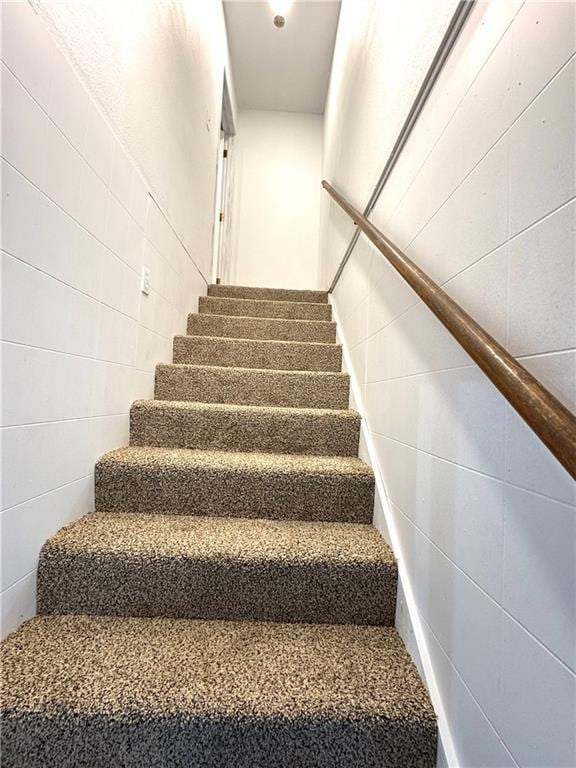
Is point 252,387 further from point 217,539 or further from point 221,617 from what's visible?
point 221,617

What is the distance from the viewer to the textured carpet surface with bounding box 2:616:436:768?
0.69m

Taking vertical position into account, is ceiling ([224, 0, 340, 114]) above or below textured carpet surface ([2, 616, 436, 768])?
above

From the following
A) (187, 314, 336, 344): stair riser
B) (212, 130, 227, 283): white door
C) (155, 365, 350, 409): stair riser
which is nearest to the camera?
(155, 365, 350, 409): stair riser

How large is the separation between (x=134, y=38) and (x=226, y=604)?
77.0 inches

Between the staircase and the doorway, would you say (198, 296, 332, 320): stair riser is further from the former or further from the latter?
the doorway

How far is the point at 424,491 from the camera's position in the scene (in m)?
0.87

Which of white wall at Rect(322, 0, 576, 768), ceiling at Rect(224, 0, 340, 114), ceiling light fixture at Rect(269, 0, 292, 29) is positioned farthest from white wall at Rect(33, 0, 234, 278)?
white wall at Rect(322, 0, 576, 768)

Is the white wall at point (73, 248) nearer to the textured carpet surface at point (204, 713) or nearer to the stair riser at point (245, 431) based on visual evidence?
the stair riser at point (245, 431)

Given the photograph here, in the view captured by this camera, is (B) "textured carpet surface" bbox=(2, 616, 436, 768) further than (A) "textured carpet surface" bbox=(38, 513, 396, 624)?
No

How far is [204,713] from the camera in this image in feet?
2.30

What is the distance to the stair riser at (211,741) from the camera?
0.69m

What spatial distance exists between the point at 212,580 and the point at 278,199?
12.9 ft

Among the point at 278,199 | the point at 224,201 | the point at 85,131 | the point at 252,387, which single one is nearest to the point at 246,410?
the point at 252,387

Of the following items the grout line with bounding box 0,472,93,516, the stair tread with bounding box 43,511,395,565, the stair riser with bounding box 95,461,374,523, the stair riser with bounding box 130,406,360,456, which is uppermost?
the stair riser with bounding box 130,406,360,456
